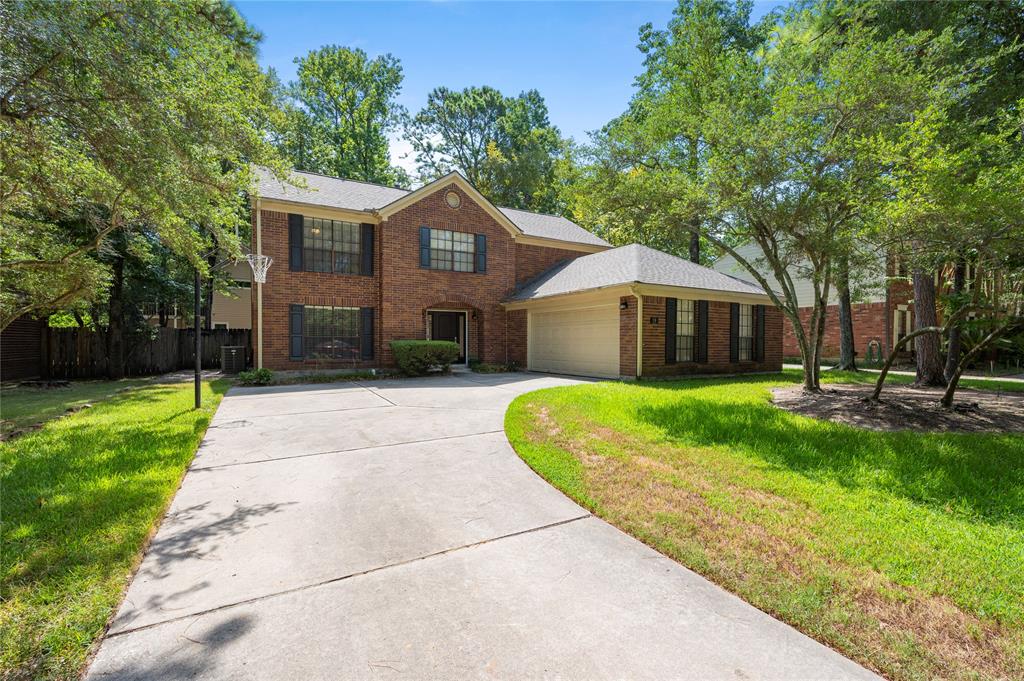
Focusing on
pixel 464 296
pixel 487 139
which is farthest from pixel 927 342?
pixel 487 139

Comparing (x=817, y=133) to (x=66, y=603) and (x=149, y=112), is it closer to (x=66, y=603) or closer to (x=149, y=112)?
(x=149, y=112)

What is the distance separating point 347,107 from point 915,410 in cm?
3289

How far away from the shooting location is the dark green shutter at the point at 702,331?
1298 centimetres

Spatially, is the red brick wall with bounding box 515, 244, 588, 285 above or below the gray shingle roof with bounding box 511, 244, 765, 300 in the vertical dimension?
above

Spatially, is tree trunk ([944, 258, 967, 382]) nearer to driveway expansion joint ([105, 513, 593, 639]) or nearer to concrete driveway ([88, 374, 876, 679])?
concrete driveway ([88, 374, 876, 679])

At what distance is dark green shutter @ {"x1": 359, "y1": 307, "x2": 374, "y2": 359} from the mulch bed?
37.6 feet

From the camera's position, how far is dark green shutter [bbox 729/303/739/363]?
44.7 feet

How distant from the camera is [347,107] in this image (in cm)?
2925

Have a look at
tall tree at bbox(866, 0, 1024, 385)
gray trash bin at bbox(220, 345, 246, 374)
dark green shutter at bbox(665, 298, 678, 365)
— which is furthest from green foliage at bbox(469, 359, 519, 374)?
tall tree at bbox(866, 0, 1024, 385)

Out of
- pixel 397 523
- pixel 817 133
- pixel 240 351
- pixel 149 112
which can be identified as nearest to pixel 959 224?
pixel 817 133

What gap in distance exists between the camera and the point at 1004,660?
6.57ft

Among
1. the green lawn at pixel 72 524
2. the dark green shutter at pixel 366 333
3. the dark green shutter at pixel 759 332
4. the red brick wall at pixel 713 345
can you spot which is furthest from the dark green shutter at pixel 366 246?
the dark green shutter at pixel 759 332

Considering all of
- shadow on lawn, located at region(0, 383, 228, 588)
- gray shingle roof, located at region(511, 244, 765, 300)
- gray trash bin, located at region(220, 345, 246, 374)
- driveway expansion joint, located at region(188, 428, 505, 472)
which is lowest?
driveway expansion joint, located at region(188, 428, 505, 472)

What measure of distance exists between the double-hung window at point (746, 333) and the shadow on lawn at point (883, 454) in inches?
308
